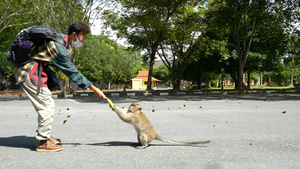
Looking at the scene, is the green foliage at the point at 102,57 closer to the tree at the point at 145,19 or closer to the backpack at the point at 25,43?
the tree at the point at 145,19

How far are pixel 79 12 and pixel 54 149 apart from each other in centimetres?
2174

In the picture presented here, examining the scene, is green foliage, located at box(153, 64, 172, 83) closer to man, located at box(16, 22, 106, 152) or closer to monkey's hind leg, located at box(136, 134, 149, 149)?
monkey's hind leg, located at box(136, 134, 149, 149)

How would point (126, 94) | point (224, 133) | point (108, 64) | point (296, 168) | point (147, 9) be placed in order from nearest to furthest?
point (296, 168), point (224, 133), point (126, 94), point (147, 9), point (108, 64)

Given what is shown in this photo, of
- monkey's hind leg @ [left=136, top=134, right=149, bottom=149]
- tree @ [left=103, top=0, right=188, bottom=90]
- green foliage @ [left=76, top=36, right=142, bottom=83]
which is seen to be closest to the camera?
monkey's hind leg @ [left=136, top=134, right=149, bottom=149]

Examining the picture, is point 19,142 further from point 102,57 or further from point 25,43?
point 102,57

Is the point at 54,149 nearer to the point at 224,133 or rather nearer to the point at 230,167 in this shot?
the point at 230,167

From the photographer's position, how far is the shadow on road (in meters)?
4.05

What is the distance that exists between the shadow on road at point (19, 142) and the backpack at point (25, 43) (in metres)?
1.39

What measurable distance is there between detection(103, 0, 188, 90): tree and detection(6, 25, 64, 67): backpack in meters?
17.8

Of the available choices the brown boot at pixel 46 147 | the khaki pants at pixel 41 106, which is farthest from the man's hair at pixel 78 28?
the brown boot at pixel 46 147

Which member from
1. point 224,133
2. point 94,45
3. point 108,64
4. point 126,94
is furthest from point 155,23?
point 108,64

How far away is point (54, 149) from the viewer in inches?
146

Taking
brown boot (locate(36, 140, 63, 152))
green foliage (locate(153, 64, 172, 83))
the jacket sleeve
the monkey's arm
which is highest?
green foliage (locate(153, 64, 172, 83))

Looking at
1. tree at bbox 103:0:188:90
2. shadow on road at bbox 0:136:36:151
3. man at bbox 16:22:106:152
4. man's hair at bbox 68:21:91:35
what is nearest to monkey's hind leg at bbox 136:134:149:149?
man at bbox 16:22:106:152
